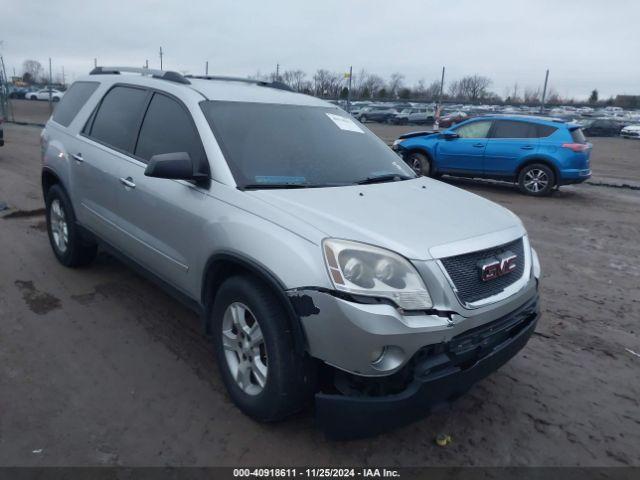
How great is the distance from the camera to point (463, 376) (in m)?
2.60

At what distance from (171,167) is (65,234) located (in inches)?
107

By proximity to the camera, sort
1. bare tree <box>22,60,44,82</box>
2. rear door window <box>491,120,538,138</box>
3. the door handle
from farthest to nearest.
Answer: bare tree <box>22,60,44,82</box>
rear door window <box>491,120,538,138</box>
the door handle

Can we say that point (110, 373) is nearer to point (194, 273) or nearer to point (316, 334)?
point (194, 273)

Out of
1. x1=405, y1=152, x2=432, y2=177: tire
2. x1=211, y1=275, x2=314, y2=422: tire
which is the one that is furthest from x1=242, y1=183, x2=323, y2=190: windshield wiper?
x1=405, y1=152, x2=432, y2=177: tire

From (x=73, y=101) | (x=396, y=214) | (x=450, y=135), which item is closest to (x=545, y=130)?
(x=450, y=135)

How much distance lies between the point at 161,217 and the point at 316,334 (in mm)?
1615

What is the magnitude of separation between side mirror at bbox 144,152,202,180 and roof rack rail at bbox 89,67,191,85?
103 cm

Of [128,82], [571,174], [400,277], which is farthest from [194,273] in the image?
[571,174]

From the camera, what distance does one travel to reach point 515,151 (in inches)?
437

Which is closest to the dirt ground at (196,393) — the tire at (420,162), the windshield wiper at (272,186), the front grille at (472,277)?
the front grille at (472,277)

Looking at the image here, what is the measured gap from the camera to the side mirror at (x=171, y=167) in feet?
10.0

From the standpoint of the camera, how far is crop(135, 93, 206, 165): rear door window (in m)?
3.45

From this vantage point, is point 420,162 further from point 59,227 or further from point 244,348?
point 244,348

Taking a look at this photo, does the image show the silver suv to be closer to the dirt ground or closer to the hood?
the hood
